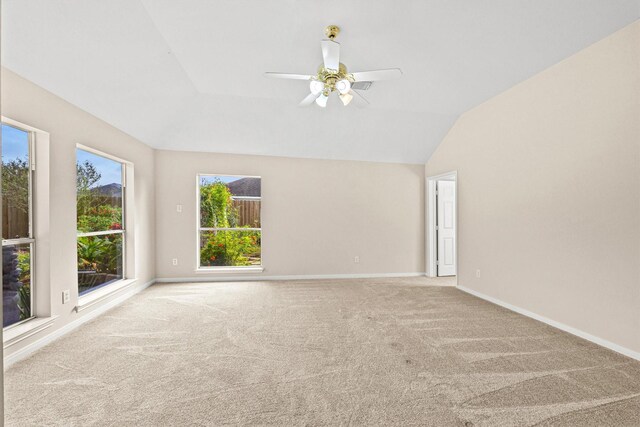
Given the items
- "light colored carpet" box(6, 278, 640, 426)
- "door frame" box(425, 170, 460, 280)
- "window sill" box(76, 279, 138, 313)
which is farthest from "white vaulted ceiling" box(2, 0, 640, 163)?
"light colored carpet" box(6, 278, 640, 426)

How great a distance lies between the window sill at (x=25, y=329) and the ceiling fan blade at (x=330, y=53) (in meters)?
3.49

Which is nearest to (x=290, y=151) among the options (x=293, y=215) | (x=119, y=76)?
(x=293, y=215)

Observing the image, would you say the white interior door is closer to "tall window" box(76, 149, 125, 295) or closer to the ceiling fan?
the ceiling fan

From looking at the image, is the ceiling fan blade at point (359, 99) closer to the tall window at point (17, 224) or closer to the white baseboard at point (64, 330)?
the tall window at point (17, 224)

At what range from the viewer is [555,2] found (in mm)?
2682

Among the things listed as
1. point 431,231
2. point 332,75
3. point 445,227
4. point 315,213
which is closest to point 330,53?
point 332,75

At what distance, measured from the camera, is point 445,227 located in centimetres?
618

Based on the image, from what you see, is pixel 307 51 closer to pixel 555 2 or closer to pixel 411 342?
pixel 555 2

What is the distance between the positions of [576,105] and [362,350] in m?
3.21

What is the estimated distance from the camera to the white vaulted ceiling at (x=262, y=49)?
271 cm

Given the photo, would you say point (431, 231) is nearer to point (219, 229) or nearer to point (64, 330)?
point (219, 229)

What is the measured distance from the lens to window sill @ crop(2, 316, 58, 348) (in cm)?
273

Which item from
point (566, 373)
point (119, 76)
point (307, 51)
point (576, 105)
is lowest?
point (566, 373)

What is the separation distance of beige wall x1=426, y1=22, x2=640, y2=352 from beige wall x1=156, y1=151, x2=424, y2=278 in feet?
5.35
